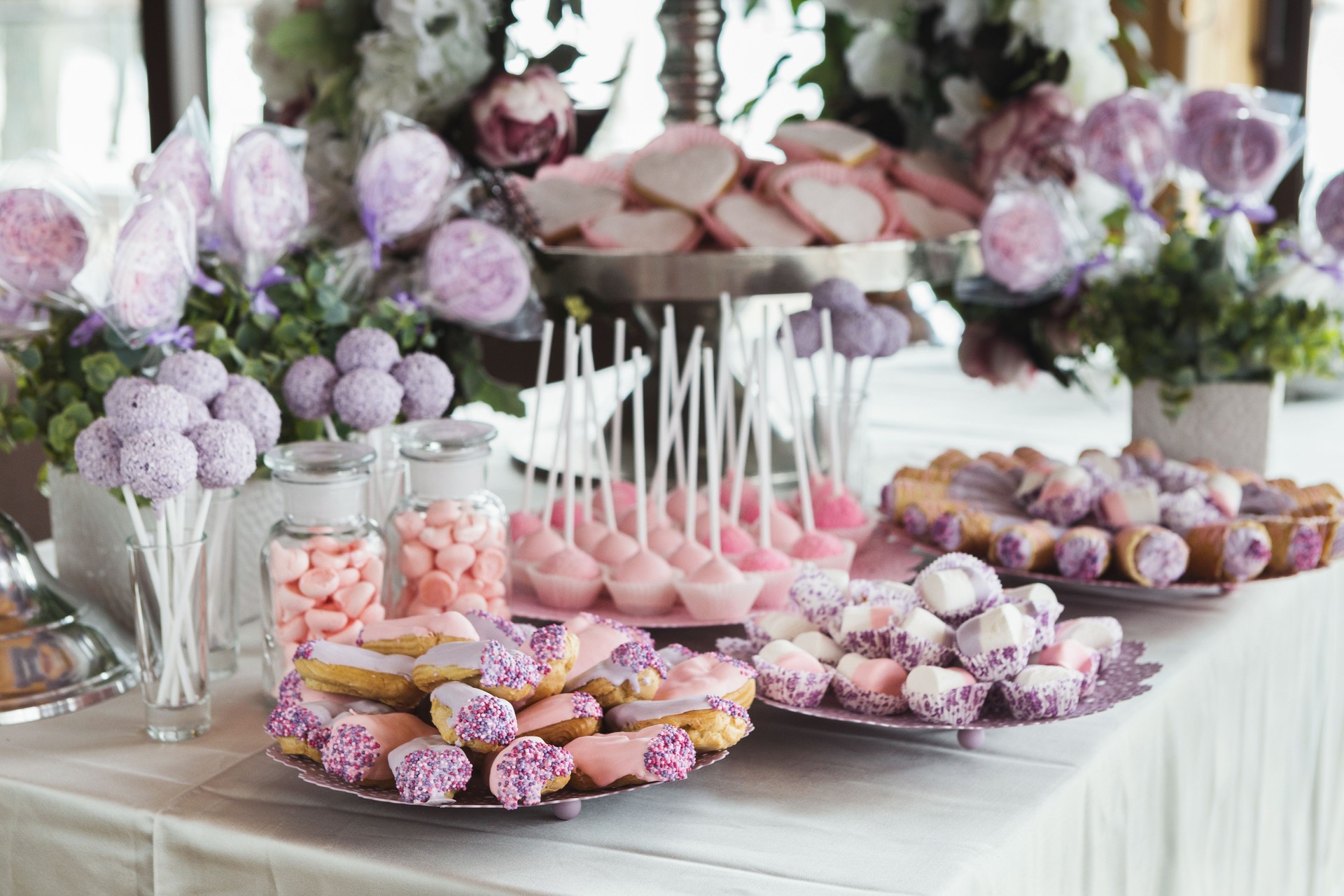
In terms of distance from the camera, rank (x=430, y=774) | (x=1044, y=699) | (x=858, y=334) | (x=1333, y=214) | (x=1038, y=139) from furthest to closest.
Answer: (x=1038, y=139) < (x=1333, y=214) < (x=858, y=334) < (x=1044, y=699) < (x=430, y=774)

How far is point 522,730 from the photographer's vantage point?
2.43 ft

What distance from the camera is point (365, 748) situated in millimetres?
723

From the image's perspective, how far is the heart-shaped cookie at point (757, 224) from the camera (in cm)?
143

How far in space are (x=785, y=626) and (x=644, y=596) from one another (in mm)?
161

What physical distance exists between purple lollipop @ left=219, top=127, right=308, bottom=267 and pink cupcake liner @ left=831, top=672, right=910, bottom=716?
0.53m

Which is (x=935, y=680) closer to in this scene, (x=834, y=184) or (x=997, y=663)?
(x=997, y=663)

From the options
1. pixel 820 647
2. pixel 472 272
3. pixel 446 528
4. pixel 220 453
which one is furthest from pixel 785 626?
pixel 472 272

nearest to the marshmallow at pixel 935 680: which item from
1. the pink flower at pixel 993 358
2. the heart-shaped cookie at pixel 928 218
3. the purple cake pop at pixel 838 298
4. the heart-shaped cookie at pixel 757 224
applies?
the purple cake pop at pixel 838 298

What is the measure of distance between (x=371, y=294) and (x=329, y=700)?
2.19ft

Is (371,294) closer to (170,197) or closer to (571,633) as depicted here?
(170,197)

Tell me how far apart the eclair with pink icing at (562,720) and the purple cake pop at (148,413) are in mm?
285

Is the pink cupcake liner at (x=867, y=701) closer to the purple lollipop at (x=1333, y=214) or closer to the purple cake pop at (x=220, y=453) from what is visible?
the purple cake pop at (x=220, y=453)

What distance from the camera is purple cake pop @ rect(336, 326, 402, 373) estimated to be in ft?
3.42

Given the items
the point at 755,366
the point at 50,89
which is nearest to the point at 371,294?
the point at 755,366
